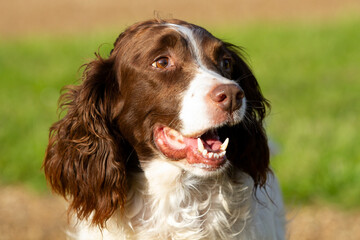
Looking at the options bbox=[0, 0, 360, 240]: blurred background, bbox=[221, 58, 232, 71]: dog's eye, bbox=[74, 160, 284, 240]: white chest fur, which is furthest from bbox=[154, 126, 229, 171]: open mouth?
bbox=[0, 0, 360, 240]: blurred background

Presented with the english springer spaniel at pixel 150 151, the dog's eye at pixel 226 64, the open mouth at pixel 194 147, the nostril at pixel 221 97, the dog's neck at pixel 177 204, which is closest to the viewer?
the nostril at pixel 221 97

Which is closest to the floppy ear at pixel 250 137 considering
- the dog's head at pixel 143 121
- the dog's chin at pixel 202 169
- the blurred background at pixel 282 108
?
the dog's head at pixel 143 121

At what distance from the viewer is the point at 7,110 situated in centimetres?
889

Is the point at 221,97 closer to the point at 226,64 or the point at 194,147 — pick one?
the point at 194,147

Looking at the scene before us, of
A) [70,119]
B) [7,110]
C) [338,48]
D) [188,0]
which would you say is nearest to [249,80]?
[70,119]

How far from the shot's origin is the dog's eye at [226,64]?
11.7ft

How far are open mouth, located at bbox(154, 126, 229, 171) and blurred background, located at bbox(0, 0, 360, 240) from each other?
0.73 m

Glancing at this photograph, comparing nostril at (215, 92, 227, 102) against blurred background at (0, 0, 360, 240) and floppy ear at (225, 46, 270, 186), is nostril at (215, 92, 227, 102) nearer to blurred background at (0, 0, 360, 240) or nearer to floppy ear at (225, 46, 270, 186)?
floppy ear at (225, 46, 270, 186)

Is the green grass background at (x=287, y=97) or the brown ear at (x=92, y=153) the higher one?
the brown ear at (x=92, y=153)

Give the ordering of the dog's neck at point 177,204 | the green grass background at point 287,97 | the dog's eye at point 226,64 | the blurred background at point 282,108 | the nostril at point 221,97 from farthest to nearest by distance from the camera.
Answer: the green grass background at point 287,97 < the blurred background at point 282,108 < the dog's eye at point 226,64 < the dog's neck at point 177,204 < the nostril at point 221,97

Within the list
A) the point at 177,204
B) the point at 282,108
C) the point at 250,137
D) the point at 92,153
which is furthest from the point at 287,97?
the point at 92,153

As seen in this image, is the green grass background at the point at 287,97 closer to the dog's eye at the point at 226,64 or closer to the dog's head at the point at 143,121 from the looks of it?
the dog's head at the point at 143,121

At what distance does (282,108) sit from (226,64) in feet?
17.2

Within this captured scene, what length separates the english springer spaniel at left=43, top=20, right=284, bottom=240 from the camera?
11.0 feet
